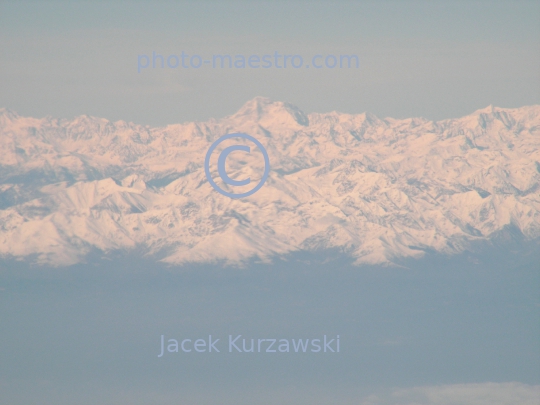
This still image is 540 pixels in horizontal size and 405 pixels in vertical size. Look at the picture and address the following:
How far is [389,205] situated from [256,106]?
24.1 meters

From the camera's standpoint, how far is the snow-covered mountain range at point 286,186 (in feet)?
264

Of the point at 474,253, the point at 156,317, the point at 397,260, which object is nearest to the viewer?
the point at 156,317

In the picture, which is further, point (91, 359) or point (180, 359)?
point (180, 359)

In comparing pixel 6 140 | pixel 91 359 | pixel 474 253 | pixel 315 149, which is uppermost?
pixel 315 149

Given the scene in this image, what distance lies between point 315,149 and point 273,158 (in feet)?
33.6

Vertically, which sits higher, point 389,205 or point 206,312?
point 389,205

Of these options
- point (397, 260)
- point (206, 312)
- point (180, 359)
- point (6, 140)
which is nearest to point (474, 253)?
point (397, 260)

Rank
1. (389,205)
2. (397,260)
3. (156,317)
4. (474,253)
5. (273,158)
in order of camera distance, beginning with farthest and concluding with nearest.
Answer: (273,158) < (389,205) < (397,260) < (474,253) < (156,317)

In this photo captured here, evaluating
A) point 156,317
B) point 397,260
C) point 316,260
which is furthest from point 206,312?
point 397,260

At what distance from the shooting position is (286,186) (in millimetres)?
98875

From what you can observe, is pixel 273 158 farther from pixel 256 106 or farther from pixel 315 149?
pixel 256 106

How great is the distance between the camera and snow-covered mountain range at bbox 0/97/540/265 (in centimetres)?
8044

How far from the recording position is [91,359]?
76250 millimetres

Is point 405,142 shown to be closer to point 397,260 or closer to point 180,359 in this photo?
point 397,260
